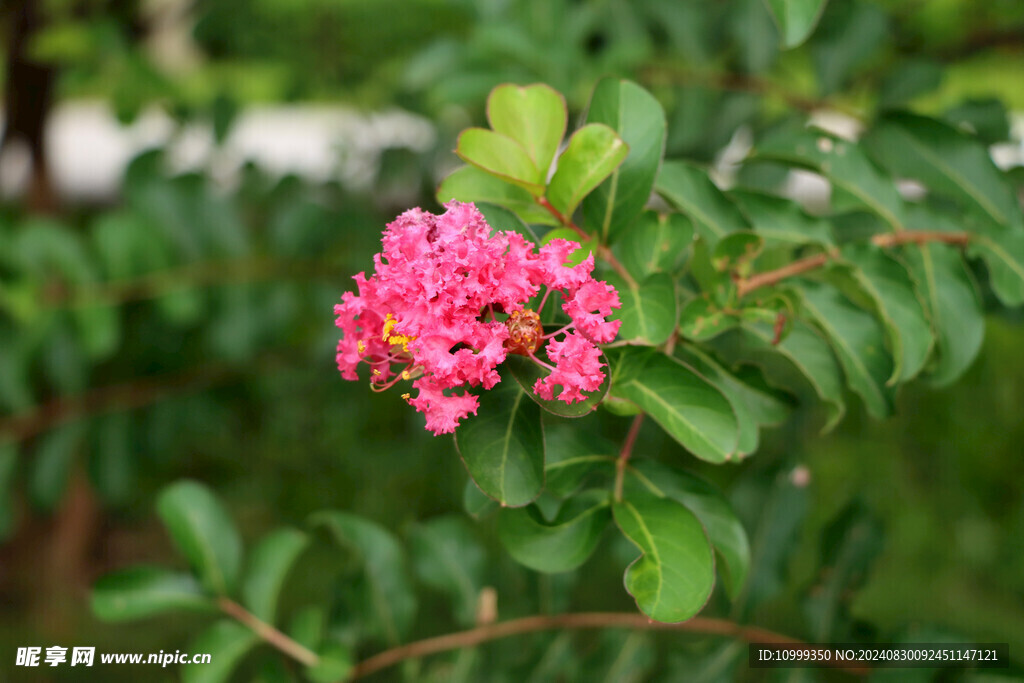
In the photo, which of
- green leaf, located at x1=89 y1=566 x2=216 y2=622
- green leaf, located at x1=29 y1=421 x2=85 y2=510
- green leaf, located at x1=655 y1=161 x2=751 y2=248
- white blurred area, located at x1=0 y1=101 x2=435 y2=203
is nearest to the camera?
green leaf, located at x1=655 y1=161 x2=751 y2=248

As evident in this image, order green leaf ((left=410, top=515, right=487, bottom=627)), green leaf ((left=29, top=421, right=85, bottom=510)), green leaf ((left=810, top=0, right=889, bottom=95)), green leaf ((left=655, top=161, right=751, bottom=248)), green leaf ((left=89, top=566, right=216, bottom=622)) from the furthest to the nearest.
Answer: green leaf ((left=29, top=421, right=85, bottom=510)) < green leaf ((left=810, top=0, right=889, bottom=95)) < green leaf ((left=410, top=515, right=487, bottom=627)) < green leaf ((left=89, top=566, right=216, bottom=622)) < green leaf ((left=655, top=161, right=751, bottom=248))

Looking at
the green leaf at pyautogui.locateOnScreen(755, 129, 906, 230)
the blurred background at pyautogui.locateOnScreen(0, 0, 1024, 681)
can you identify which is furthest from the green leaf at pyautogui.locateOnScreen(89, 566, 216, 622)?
the green leaf at pyautogui.locateOnScreen(755, 129, 906, 230)

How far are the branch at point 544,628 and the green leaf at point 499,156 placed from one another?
1.68ft

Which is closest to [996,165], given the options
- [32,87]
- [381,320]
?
[381,320]

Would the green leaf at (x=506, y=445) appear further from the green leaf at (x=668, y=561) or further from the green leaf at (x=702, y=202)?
the green leaf at (x=702, y=202)

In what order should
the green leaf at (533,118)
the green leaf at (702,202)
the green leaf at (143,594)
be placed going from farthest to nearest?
the green leaf at (143,594) < the green leaf at (702,202) < the green leaf at (533,118)

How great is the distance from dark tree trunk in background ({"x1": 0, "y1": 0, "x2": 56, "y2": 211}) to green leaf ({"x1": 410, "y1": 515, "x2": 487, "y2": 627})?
4.82 feet

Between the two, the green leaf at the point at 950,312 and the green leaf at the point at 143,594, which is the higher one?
the green leaf at the point at 950,312

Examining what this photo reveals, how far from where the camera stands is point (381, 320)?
427 millimetres

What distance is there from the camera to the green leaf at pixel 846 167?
628mm

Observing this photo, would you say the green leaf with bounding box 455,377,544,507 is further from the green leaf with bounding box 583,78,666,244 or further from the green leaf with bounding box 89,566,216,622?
the green leaf with bounding box 89,566,216,622

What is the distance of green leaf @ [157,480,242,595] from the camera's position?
77cm

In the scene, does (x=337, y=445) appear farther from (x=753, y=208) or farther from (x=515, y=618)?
(x=753, y=208)

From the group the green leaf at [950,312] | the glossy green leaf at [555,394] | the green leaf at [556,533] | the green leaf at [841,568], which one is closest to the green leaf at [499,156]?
the glossy green leaf at [555,394]
